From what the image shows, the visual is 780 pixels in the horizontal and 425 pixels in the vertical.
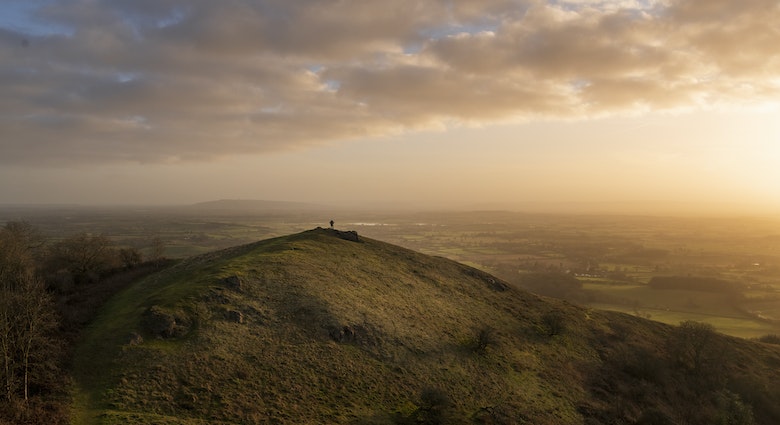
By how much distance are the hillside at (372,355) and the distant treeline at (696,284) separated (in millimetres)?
73414

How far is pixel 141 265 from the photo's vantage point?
61.9 meters

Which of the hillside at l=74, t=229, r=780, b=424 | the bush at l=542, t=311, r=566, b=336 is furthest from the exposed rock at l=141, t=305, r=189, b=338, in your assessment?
the bush at l=542, t=311, r=566, b=336

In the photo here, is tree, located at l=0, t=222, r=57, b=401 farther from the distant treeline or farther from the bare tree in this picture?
the distant treeline

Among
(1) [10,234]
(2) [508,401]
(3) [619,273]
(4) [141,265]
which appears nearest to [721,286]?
(3) [619,273]

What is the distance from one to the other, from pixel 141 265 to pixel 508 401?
56.4 metres

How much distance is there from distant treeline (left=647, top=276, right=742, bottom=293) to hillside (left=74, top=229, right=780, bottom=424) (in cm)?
7341

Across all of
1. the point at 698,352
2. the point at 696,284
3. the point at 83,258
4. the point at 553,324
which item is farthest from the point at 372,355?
the point at 696,284

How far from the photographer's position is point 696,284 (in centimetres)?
13050

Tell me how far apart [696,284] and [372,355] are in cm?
13884

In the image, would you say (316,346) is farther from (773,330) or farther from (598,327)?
(773,330)

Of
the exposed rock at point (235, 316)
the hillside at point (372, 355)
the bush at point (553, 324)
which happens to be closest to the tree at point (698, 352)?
the hillside at point (372, 355)

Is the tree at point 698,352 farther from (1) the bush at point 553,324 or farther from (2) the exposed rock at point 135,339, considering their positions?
(2) the exposed rock at point 135,339

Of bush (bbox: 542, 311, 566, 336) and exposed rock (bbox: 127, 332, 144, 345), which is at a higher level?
exposed rock (bbox: 127, 332, 144, 345)

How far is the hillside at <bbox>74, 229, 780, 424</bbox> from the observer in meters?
28.1
